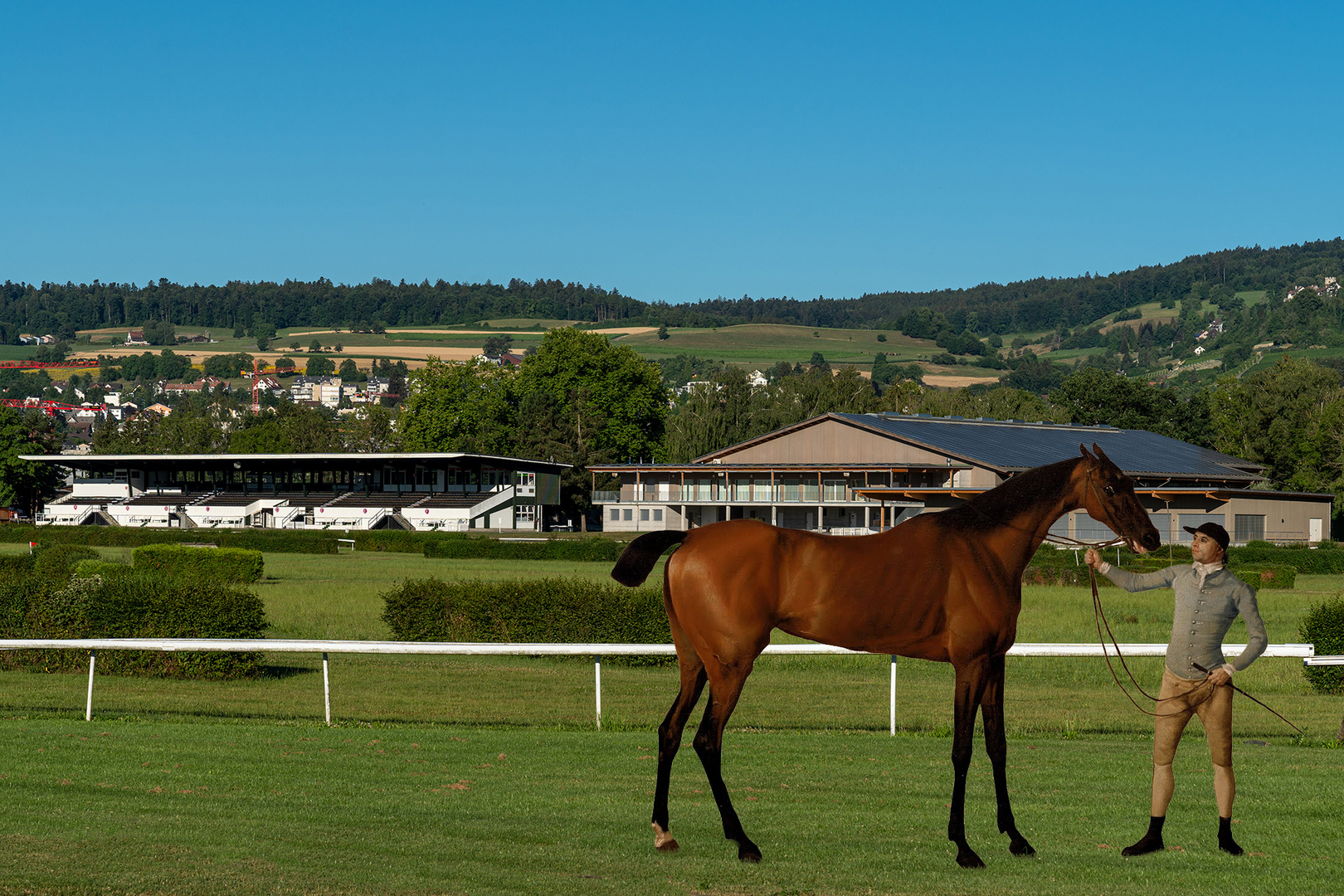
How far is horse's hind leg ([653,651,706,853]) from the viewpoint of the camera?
243 inches

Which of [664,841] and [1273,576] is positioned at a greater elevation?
[664,841]

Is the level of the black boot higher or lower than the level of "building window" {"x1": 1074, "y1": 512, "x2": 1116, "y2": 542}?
higher

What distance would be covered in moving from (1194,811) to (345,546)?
187 feet

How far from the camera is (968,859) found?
601 cm

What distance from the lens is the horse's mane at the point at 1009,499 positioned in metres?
6.16

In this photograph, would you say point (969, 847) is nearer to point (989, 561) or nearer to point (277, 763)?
point (989, 561)

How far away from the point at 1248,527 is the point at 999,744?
60115 mm

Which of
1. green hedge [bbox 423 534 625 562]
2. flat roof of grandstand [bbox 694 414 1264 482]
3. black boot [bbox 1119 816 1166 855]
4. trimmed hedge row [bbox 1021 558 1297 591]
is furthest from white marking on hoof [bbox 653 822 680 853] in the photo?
flat roof of grandstand [bbox 694 414 1264 482]

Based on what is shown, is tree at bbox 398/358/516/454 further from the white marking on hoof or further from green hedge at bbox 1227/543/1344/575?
the white marking on hoof

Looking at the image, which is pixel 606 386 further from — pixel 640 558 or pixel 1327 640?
pixel 640 558

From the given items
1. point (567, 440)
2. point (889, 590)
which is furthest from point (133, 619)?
point (567, 440)

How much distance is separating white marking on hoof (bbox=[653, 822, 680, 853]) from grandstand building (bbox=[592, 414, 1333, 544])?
54.9 metres

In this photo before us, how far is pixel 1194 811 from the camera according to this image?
7.55 m

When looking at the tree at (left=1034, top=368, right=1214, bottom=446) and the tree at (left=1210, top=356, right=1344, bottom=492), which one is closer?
the tree at (left=1210, top=356, right=1344, bottom=492)
